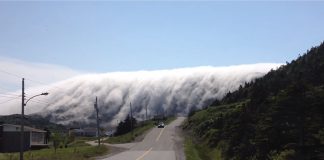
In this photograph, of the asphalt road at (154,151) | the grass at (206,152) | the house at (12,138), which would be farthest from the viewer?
the house at (12,138)

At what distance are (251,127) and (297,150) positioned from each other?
15694mm

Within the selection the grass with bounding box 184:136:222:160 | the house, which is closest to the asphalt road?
the grass with bounding box 184:136:222:160

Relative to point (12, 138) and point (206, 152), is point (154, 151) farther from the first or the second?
point (12, 138)

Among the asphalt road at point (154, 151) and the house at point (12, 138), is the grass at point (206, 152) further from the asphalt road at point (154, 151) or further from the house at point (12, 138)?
the house at point (12, 138)

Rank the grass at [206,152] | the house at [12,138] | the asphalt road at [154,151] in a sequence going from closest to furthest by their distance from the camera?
1. the asphalt road at [154,151]
2. the grass at [206,152]
3. the house at [12,138]

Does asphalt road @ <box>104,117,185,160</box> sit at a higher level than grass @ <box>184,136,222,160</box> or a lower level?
higher

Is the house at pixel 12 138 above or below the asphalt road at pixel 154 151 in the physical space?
above

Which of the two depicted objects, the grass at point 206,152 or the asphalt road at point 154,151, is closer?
the asphalt road at point 154,151

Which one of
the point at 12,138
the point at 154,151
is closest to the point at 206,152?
the point at 154,151

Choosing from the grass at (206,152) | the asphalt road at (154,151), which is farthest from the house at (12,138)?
the grass at (206,152)

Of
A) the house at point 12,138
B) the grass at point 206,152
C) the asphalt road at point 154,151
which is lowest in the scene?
the grass at point 206,152

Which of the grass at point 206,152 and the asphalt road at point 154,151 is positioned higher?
the asphalt road at point 154,151

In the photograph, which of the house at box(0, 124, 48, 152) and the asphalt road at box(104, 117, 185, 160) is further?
the house at box(0, 124, 48, 152)

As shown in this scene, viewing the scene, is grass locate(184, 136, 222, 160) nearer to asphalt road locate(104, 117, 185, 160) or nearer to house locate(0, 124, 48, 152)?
asphalt road locate(104, 117, 185, 160)
